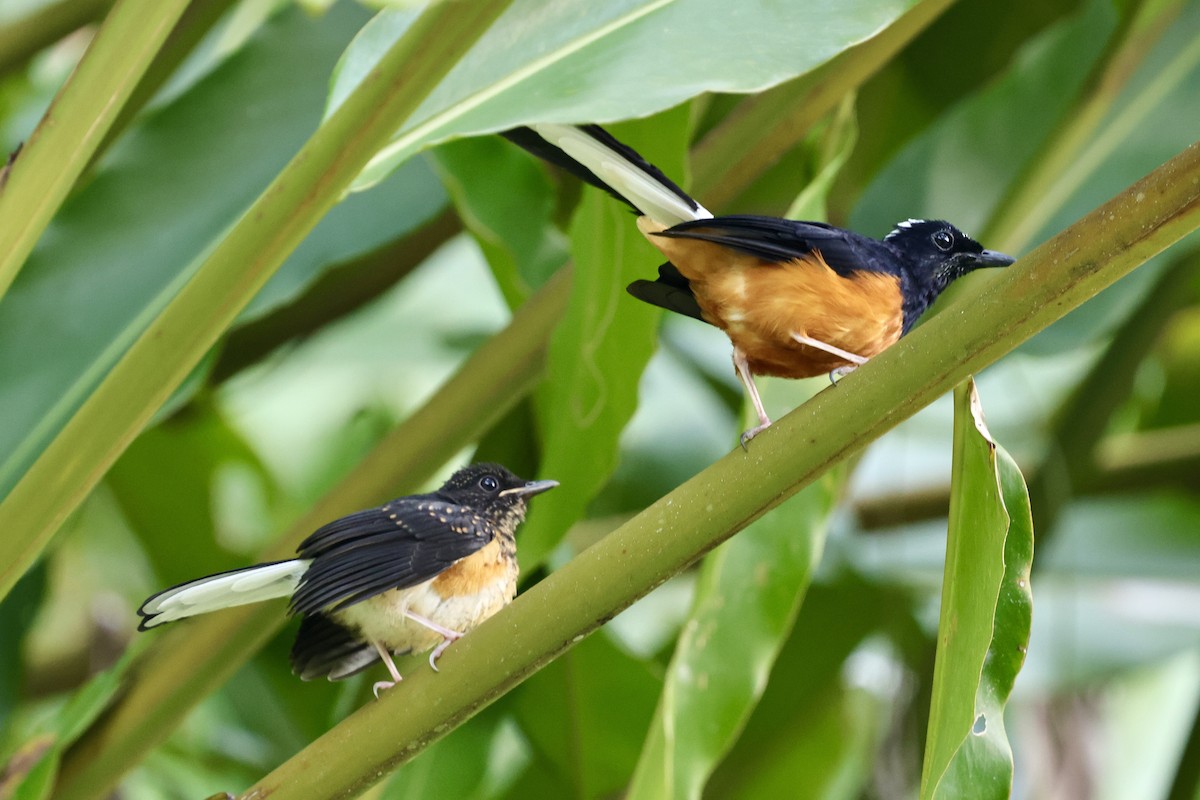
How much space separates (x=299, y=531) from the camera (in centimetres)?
152

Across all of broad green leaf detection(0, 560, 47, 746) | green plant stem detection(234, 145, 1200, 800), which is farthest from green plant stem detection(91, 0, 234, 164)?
green plant stem detection(234, 145, 1200, 800)

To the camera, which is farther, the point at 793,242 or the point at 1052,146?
the point at 1052,146

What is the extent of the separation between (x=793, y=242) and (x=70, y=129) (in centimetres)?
63

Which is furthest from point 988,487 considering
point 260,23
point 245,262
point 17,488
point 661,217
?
point 260,23

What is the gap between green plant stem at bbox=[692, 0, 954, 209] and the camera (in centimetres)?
Result: 162

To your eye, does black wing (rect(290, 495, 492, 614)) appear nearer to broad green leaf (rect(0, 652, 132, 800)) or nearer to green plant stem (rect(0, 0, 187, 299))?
green plant stem (rect(0, 0, 187, 299))

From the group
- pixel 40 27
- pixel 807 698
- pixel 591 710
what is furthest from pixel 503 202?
pixel 807 698

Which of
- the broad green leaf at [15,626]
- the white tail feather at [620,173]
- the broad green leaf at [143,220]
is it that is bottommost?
the white tail feather at [620,173]

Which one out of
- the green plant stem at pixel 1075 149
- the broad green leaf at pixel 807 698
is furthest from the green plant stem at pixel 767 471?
the broad green leaf at pixel 807 698

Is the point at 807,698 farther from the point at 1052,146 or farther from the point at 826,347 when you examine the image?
the point at 826,347

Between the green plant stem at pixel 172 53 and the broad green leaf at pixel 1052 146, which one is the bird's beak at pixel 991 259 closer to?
the broad green leaf at pixel 1052 146

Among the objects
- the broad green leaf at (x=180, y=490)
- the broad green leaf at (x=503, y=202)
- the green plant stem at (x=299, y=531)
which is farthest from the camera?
the broad green leaf at (x=180, y=490)

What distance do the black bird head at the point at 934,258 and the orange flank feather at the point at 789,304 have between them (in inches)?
2.0

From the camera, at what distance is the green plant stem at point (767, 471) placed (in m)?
0.72
